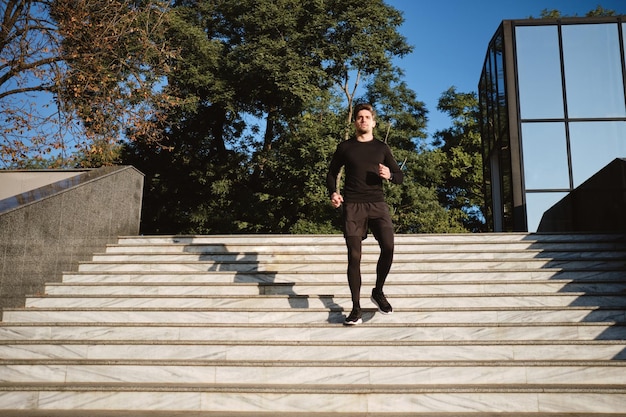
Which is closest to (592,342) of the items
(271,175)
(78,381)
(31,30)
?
(78,381)

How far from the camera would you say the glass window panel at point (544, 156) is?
37.1ft

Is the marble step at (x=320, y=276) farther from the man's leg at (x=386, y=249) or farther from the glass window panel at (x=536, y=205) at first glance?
the glass window panel at (x=536, y=205)

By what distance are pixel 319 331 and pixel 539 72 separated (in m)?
9.81

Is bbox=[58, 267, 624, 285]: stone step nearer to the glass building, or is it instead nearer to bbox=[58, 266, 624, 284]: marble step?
bbox=[58, 266, 624, 284]: marble step

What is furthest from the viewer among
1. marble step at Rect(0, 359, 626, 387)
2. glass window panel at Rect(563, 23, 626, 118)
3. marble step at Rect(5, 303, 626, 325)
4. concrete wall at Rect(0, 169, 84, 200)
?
glass window panel at Rect(563, 23, 626, 118)

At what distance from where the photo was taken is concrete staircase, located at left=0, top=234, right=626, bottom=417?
3.84 meters

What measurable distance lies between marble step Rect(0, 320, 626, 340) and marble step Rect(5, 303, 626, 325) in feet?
0.48

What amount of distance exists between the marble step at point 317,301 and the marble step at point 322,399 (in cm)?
141

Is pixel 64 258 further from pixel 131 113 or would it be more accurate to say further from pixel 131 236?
pixel 131 113

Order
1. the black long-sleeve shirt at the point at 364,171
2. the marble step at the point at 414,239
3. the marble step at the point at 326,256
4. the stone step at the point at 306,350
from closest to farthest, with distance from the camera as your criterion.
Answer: the stone step at the point at 306,350
the black long-sleeve shirt at the point at 364,171
the marble step at the point at 326,256
the marble step at the point at 414,239

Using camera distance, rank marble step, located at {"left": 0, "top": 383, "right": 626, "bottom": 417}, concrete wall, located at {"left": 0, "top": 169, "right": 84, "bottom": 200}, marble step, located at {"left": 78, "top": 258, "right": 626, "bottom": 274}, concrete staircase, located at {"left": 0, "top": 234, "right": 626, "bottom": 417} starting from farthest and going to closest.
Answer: concrete wall, located at {"left": 0, "top": 169, "right": 84, "bottom": 200} < marble step, located at {"left": 78, "top": 258, "right": 626, "bottom": 274} < concrete staircase, located at {"left": 0, "top": 234, "right": 626, "bottom": 417} < marble step, located at {"left": 0, "top": 383, "right": 626, "bottom": 417}

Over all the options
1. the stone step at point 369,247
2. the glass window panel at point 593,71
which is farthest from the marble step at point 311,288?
the glass window panel at point 593,71

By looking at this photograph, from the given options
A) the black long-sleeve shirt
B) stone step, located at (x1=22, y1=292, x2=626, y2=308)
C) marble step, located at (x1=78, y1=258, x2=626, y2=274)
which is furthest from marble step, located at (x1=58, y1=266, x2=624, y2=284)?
the black long-sleeve shirt

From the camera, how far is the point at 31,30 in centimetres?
1096
